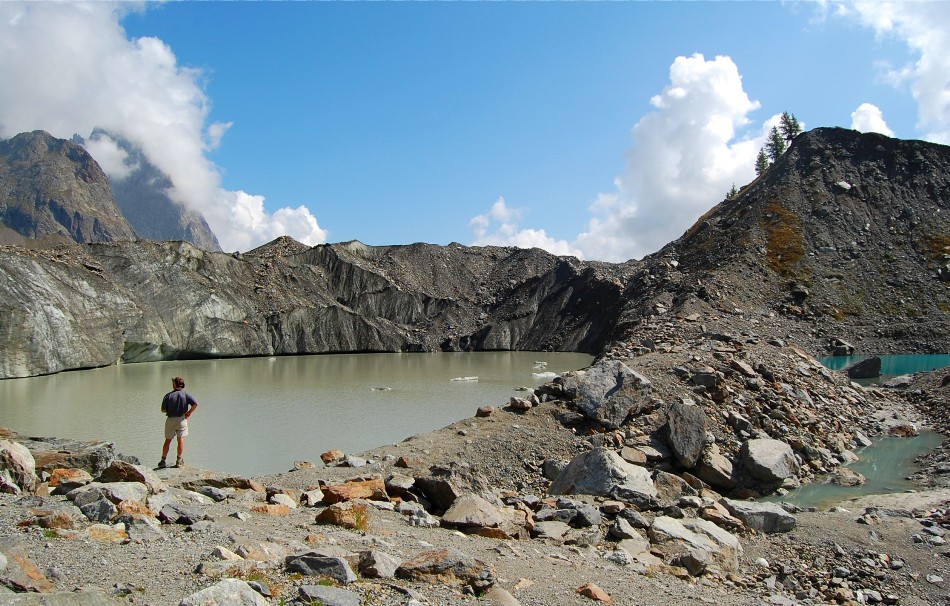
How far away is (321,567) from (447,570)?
1.30 m

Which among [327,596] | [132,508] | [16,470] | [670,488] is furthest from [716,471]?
[16,470]

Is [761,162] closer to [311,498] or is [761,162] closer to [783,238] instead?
[783,238]

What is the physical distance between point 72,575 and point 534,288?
7356 centimetres

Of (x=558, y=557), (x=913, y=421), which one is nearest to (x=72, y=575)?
(x=558, y=557)

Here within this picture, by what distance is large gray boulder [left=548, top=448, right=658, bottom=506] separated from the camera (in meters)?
11.6

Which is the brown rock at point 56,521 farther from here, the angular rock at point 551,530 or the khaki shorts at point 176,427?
the khaki shorts at point 176,427

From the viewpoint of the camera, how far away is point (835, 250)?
57.5m

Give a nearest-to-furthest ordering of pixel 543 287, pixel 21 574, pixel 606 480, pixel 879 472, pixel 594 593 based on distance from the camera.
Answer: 1. pixel 21 574
2. pixel 594 593
3. pixel 606 480
4. pixel 879 472
5. pixel 543 287

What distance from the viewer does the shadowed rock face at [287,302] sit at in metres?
45.4

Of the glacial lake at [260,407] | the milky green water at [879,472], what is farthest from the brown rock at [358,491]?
the milky green water at [879,472]

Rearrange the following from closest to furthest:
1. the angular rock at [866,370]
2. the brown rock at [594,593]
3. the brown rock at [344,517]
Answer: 1. the brown rock at [594,593]
2. the brown rock at [344,517]
3. the angular rock at [866,370]

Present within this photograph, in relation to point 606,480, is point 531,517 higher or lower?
lower

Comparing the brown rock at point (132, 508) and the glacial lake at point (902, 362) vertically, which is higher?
the glacial lake at point (902, 362)

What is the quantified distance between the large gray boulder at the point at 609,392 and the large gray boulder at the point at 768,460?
9.34 ft
